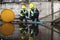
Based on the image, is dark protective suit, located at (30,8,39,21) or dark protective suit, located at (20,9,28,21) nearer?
dark protective suit, located at (30,8,39,21)

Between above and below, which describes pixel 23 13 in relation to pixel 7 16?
above

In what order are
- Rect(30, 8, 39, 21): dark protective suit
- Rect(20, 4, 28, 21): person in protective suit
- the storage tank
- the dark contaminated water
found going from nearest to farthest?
the dark contaminated water → Rect(30, 8, 39, 21): dark protective suit → the storage tank → Rect(20, 4, 28, 21): person in protective suit

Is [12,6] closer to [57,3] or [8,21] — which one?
[8,21]

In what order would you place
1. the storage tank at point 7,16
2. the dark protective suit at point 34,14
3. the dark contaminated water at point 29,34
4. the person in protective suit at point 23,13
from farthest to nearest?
1. the person in protective suit at point 23,13
2. the storage tank at point 7,16
3. the dark protective suit at point 34,14
4. the dark contaminated water at point 29,34

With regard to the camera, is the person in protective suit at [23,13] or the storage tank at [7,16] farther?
the person in protective suit at [23,13]

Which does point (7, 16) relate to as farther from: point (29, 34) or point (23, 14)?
point (29, 34)

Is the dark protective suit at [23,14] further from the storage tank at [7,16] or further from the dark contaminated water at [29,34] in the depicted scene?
the dark contaminated water at [29,34]

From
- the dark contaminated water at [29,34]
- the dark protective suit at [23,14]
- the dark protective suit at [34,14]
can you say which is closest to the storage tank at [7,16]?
the dark protective suit at [23,14]

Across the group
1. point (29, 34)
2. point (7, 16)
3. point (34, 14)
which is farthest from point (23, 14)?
point (29, 34)

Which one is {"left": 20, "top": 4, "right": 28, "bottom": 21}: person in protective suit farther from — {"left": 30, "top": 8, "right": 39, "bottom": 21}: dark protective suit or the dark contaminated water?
the dark contaminated water

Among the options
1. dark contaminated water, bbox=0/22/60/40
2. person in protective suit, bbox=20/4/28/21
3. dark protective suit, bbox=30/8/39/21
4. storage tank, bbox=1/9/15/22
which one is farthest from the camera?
person in protective suit, bbox=20/4/28/21

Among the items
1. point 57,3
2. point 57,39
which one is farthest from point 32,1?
point 57,39

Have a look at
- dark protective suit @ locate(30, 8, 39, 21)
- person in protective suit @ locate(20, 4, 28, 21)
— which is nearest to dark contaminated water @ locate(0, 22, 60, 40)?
dark protective suit @ locate(30, 8, 39, 21)

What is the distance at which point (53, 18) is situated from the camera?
15.5 meters
